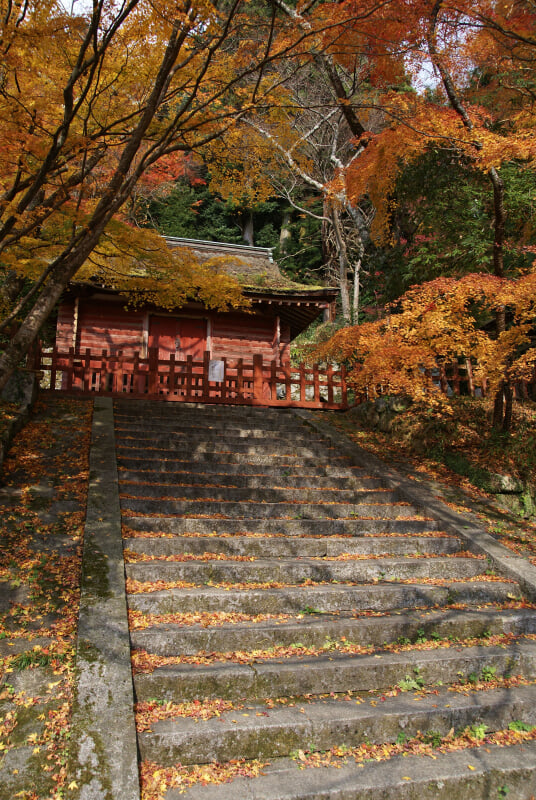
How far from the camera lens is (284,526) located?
5.79m

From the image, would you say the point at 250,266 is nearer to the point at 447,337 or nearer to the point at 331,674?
the point at 447,337

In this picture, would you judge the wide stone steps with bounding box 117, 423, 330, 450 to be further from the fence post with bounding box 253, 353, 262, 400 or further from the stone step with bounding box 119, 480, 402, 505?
the fence post with bounding box 253, 353, 262, 400

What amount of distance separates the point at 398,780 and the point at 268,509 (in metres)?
3.38

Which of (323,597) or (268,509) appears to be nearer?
(323,597)

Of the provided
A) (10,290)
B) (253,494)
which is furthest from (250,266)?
(253,494)

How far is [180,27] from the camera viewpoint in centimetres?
525


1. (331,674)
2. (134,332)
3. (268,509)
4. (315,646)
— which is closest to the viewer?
(331,674)

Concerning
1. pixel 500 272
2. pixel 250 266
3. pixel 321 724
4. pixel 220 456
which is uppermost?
pixel 250 266

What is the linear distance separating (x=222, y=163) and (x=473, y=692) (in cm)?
764

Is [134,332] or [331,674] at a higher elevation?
[134,332]

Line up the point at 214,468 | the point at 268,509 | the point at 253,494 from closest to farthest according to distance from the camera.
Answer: the point at 268,509 → the point at 253,494 → the point at 214,468

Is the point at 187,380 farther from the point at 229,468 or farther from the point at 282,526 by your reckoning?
the point at 282,526

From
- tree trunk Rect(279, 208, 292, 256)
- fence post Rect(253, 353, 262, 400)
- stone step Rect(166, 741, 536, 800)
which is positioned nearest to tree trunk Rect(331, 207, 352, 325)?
tree trunk Rect(279, 208, 292, 256)

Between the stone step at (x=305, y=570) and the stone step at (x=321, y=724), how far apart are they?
54.5 inches
